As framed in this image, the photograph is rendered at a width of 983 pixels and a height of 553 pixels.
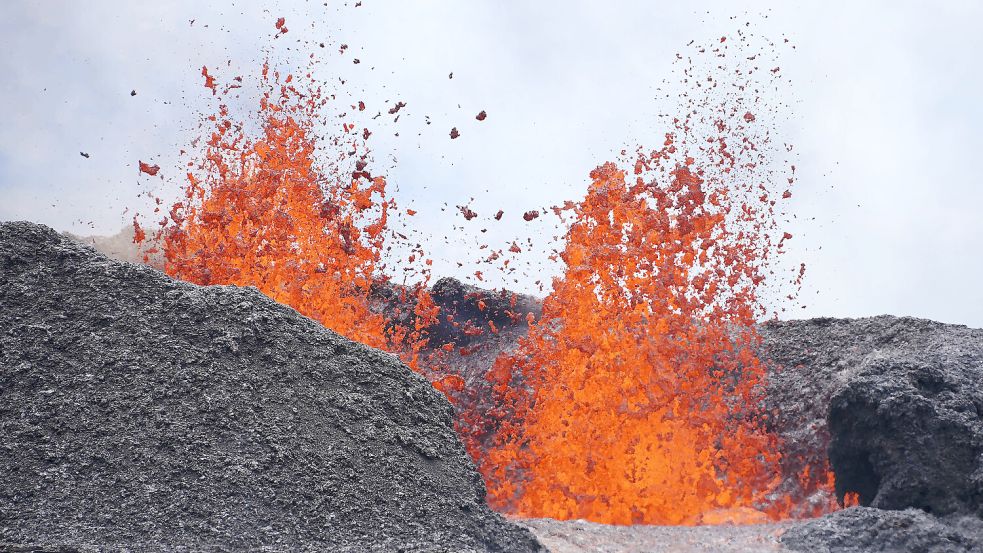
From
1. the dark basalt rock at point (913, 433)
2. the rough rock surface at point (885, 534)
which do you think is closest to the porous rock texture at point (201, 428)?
the rough rock surface at point (885, 534)

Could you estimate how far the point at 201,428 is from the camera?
16.5ft

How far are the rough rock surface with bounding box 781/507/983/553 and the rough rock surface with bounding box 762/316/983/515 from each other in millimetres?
521

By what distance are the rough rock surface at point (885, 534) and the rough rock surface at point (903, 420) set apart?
0.52m

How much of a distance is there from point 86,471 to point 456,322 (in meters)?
8.78

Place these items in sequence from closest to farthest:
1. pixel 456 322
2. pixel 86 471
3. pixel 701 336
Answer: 1. pixel 86 471
2. pixel 701 336
3. pixel 456 322

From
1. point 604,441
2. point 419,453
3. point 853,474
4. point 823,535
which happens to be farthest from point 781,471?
point 419,453

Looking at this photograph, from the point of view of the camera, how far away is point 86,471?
477cm

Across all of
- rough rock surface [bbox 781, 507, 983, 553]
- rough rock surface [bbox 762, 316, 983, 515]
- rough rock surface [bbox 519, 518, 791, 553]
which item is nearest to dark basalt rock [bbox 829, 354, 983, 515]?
rough rock surface [bbox 762, 316, 983, 515]

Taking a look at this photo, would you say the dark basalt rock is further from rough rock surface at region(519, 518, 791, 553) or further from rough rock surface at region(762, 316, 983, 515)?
rough rock surface at region(519, 518, 791, 553)

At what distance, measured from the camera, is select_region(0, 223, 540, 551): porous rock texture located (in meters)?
4.61

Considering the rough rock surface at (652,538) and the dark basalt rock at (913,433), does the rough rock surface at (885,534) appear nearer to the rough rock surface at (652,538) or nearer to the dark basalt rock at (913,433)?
the rough rock surface at (652,538)

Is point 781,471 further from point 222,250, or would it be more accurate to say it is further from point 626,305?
point 222,250

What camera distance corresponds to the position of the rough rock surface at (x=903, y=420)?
23.0 ft

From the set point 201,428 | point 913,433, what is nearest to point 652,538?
point 913,433
